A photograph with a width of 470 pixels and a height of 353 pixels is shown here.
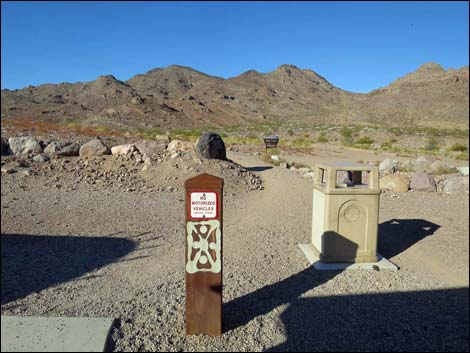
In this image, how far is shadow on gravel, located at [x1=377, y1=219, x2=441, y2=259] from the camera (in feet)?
21.8

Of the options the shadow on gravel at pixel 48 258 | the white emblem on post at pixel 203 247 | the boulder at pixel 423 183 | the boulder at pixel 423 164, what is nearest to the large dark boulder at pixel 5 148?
the shadow on gravel at pixel 48 258

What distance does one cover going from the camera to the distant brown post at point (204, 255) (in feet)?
12.0

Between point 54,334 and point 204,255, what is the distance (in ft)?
4.73

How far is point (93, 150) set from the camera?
14.1 meters

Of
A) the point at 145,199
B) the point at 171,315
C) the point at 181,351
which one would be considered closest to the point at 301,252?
the point at 171,315

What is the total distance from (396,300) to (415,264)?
1.46 m

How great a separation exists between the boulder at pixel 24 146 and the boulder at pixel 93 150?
152 centimetres

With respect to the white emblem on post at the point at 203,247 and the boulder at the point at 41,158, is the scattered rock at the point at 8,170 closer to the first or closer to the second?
the boulder at the point at 41,158

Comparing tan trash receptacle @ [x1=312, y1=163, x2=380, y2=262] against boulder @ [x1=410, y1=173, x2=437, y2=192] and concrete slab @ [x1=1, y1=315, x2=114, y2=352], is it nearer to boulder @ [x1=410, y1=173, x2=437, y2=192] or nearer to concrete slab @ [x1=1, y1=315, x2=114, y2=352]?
concrete slab @ [x1=1, y1=315, x2=114, y2=352]

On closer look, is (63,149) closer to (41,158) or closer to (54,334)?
(41,158)

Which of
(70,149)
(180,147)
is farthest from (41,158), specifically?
(180,147)

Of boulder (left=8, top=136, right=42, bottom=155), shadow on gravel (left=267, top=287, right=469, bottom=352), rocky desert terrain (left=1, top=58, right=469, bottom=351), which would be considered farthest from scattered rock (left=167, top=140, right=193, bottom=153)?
shadow on gravel (left=267, top=287, right=469, bottom=352)

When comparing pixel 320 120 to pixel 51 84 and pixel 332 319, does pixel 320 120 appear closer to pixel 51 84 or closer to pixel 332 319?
pixel 51 84

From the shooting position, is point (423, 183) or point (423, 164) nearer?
point (423, 183)
